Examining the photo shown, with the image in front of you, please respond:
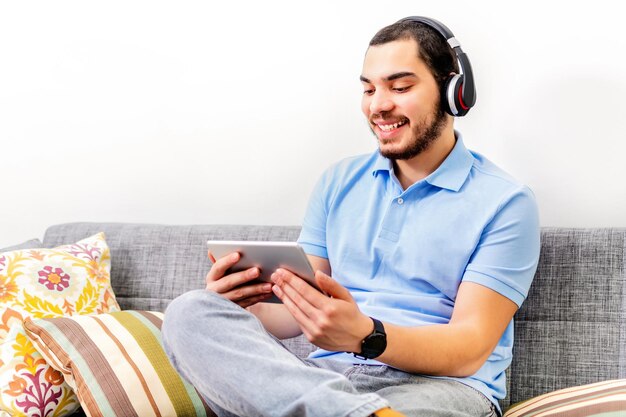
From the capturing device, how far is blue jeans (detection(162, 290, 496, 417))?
53.5 inches

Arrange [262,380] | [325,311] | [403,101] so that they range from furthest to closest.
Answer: [403,101] → [325,311] → [262,380]

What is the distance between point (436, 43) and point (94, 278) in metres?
1.04

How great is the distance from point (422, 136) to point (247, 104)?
70 cm

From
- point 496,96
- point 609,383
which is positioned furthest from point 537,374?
point 496,96

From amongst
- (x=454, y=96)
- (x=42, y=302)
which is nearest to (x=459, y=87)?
(x=454, y=96)

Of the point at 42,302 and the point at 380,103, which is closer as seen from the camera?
the point at 380,103

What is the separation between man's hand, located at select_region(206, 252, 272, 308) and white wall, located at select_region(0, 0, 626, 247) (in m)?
0.72

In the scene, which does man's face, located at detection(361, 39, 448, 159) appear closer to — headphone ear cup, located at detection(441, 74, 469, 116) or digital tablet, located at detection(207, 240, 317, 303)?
headphone ear cup, located at detection(441, 74, 469, 116)

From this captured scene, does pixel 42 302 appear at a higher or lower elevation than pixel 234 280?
lower

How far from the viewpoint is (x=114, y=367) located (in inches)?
73.7

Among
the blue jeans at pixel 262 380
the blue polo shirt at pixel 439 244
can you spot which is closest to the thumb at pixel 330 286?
the blue jeans at pixel 262 380

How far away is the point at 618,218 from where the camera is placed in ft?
6.57

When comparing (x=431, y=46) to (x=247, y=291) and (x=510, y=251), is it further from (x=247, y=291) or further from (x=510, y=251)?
(x=247, y=291)

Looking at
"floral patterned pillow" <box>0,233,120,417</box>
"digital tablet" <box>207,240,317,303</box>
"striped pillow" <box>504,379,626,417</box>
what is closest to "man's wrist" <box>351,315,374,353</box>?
"digital tablet" <box>207,240,317,303</box>
